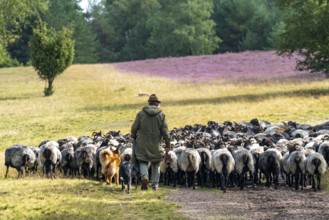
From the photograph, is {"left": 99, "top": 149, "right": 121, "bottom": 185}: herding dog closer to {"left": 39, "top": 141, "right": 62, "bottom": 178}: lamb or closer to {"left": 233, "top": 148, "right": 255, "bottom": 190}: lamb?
{"left": 39, "top": 141, "right": 62, "bottom": 178}: lamb

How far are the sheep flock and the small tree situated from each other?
1378 inches

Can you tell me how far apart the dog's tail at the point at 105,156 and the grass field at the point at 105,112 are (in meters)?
0.70

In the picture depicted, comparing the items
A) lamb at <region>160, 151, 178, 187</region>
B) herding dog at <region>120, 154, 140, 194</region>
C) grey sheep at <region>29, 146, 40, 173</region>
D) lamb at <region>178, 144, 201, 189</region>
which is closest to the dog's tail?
herding dog at <region>120, 154, 140, 194</region>

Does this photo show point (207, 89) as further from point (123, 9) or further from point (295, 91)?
point (123, 9)

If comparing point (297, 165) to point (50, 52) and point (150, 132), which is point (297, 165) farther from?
point (50, 52)

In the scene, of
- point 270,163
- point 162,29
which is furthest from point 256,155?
point 162,29

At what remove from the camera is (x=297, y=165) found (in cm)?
2009

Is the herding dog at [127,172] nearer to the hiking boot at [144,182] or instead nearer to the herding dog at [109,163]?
the hiking boot at [144,182]

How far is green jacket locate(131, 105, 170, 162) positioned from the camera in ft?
61.3

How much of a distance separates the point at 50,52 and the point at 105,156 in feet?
130

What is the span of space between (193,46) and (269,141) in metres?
88.7

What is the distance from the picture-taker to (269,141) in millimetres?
23719

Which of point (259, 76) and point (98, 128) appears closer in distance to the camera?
point (98, 128)

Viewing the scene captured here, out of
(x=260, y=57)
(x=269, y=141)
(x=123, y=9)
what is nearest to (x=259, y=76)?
(x=260, y=57)
